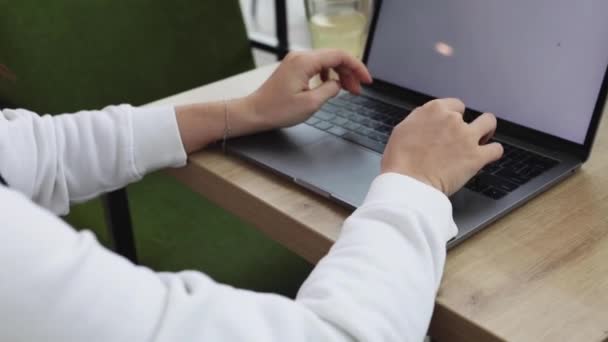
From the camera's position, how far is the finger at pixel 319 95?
0.87 metres

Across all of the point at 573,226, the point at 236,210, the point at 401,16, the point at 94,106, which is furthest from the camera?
the point at 94,106

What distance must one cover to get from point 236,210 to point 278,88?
18 cm

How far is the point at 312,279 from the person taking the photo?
543 mm

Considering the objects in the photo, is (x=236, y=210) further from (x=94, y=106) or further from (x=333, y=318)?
(x=94, y=106)

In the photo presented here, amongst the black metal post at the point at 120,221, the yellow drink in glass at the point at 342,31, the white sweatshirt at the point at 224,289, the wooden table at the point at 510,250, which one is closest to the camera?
the white sweatshirt at the point at 224,289

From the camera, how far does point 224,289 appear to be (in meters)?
0.50

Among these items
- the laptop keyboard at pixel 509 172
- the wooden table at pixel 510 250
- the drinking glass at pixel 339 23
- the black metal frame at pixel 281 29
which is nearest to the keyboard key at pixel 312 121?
the wooden table at pixel 510 250

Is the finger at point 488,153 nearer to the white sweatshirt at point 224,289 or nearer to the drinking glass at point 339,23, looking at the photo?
the white sweatshirt at point 224,289

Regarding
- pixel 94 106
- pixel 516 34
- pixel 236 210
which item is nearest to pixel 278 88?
pixel 236 210

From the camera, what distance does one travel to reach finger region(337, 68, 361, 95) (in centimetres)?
92

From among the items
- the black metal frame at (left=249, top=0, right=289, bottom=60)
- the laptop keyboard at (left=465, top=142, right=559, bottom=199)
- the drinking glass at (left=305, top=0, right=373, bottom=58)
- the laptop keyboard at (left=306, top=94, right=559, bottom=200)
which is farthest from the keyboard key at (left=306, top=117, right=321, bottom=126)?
the black metal frame at (left=249, top=0, right=289, bottom=60)

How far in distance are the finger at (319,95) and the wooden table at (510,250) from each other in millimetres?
122

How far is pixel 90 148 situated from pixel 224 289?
0.40 meters

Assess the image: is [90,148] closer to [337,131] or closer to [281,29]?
[337,131]
